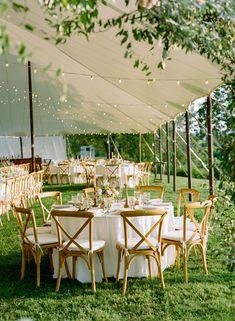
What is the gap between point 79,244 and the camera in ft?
14.7

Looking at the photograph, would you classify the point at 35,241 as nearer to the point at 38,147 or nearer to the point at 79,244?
the point at 79,244

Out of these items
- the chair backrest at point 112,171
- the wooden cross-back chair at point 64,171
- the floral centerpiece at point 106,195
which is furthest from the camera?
the wooden cross-back chair at point 64,171

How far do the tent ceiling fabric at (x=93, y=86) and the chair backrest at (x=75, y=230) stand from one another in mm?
1547

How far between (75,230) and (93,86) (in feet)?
25.4

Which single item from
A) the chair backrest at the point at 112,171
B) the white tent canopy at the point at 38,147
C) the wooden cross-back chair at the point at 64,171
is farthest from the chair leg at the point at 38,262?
the white tent canopy at the point at 38,147

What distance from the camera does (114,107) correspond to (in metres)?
14.3

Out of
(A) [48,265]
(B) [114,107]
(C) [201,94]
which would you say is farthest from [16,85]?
(A) [48,265]

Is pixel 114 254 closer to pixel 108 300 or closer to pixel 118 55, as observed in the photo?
pixel 108 300

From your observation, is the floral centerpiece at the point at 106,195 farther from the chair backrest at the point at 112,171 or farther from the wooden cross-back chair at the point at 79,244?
the chair backrest at the point at 112,171

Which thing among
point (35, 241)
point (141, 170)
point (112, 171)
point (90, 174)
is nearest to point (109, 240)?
point (35, 241)

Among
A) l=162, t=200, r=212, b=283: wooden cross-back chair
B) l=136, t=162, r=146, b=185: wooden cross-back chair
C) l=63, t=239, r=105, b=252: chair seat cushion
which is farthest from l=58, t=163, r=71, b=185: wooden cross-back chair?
l=63, t=239, r=105, b=252: chair seat cushion

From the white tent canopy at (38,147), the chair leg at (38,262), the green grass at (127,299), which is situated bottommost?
the green grass at (127,299)

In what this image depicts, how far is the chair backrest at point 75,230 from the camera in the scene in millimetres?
4277

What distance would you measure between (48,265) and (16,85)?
972 cm
